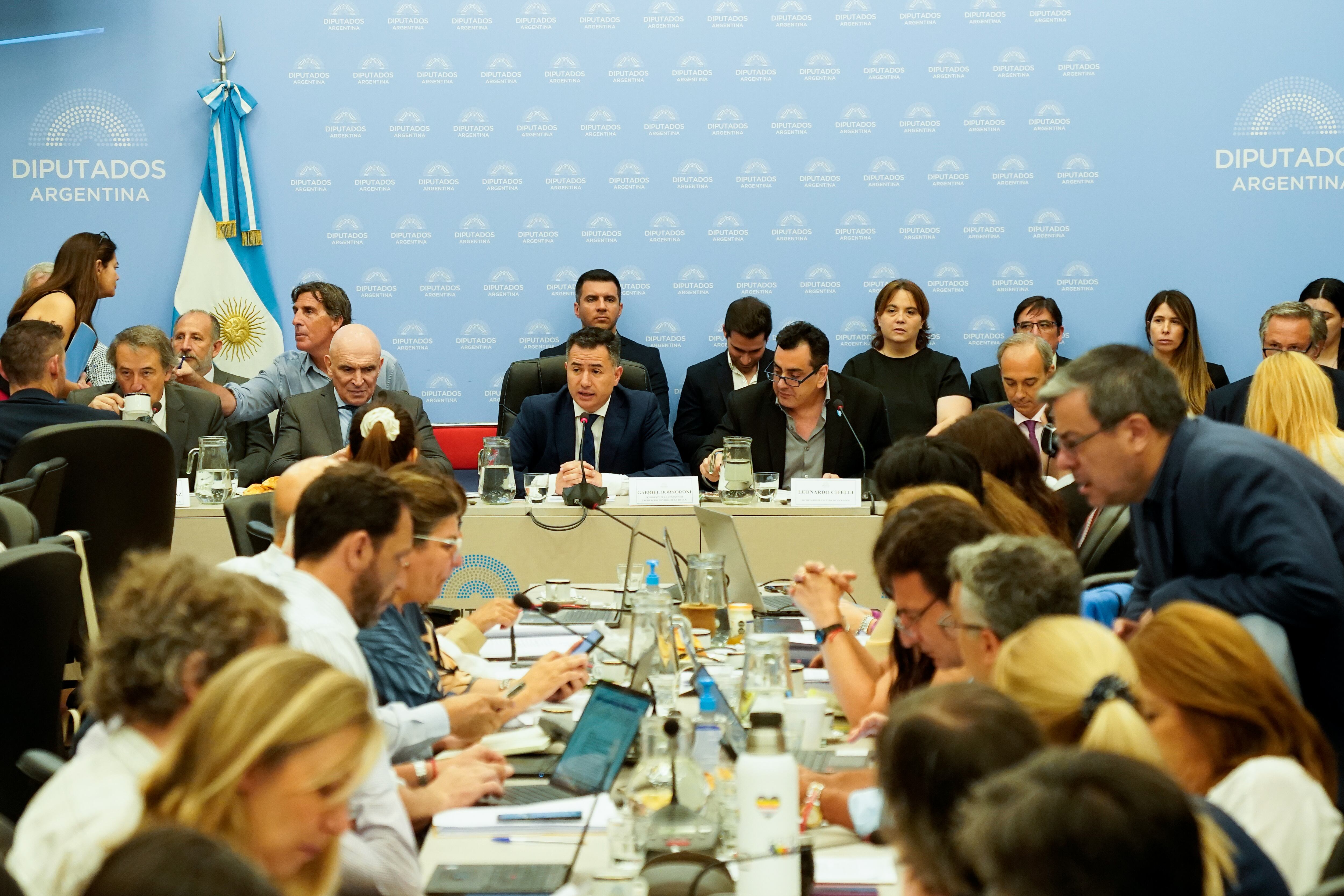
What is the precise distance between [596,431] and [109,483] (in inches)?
79.5

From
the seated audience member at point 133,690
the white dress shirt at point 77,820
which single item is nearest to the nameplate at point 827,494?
the seated audience member at point 133,690

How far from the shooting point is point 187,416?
18.2ft

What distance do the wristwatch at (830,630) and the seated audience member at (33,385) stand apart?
272 cm

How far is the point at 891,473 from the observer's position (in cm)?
310

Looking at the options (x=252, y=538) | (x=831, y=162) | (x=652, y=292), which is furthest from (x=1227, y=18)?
(x=252, y=538)

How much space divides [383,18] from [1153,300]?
4.10m

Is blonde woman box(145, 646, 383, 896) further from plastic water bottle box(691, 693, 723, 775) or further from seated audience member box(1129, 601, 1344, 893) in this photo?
seated audience member box(1129, 601, 1344, 893)

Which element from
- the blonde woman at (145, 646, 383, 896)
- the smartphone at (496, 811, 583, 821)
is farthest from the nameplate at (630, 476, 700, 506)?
the blonde woman at (145, 646, 383, 896)

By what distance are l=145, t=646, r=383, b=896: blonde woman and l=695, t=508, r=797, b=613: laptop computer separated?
6.60 feet

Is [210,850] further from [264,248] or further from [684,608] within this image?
[264,248]

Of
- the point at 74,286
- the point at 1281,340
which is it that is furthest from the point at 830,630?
the point at 74,286

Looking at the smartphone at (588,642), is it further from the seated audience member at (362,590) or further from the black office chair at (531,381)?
the black office chair at (531,381)

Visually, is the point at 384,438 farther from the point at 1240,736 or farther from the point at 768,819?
the point at 1240,736

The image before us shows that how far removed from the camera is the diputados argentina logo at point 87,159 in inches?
265
